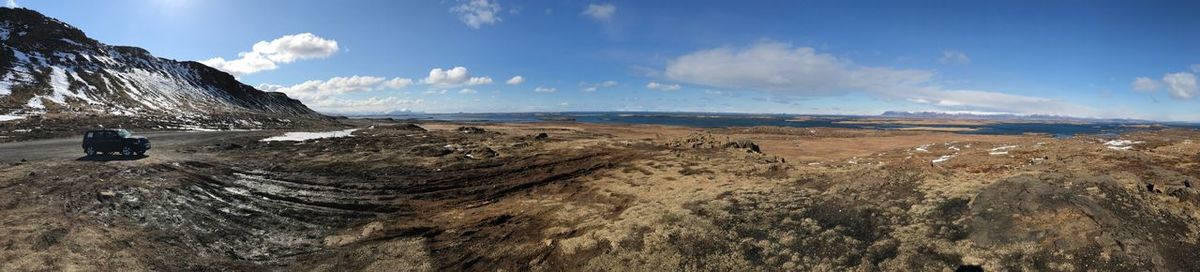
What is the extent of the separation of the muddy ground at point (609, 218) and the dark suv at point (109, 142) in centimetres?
198

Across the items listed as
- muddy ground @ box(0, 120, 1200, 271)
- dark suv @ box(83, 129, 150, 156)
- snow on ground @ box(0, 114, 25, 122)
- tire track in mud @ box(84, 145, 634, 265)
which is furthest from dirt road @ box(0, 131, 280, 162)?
snow on ground @ box(0, 114, 25, 122)

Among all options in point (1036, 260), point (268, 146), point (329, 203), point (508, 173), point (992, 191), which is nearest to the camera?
point (1036, 260)

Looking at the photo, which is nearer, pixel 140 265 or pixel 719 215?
pixel 140 265

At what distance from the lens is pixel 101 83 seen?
75812 millimetres

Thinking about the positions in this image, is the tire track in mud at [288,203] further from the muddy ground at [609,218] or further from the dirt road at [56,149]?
the dirt road at [56,149]

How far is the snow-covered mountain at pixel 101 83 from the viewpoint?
59750mm

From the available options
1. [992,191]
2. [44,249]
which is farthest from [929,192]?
[44,249]

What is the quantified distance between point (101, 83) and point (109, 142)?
70132 mm

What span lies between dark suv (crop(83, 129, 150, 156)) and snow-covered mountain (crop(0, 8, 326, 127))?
34.0 metres

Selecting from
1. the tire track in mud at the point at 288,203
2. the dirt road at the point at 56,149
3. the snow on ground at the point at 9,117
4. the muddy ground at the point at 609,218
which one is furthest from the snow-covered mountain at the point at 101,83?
the muddy ground at the point at 609,218

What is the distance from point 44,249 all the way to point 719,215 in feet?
53.4

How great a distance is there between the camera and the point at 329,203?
19.1m

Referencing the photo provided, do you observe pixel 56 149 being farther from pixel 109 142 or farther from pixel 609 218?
pixel 609 218

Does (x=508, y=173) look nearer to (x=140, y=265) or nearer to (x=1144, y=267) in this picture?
(x=140, y=265)
